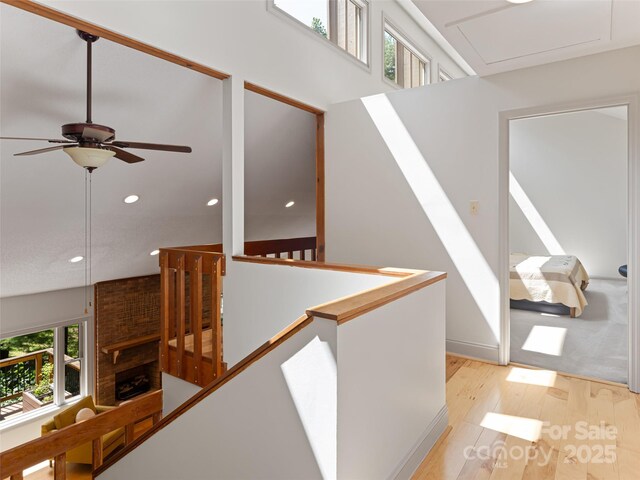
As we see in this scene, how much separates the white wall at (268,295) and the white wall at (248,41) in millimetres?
1714

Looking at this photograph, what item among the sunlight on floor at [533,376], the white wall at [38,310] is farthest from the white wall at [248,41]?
the white wall at [38,310]

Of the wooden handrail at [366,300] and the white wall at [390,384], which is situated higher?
the wooden handrail at [366,300]

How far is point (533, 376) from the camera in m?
3.04

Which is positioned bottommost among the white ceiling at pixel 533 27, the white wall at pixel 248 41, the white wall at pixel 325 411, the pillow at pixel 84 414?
the pillow at pixel 84 414

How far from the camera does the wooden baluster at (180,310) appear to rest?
346 centimetres

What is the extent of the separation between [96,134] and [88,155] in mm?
211

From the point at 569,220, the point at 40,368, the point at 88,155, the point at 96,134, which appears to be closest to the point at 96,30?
the point at 96,134

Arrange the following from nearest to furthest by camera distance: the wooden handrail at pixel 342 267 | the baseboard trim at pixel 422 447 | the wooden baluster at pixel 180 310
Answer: the baseboard trim at pixel 422 447
the wooden handrail at pixel 342 267
the wooden baluster at pixel 180 310

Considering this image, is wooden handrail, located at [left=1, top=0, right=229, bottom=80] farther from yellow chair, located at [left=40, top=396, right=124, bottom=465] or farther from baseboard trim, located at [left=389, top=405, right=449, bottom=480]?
yellow chair, located at [left=40, top=396, right=124, bottom=465]

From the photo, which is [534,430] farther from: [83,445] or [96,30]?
[83,445]

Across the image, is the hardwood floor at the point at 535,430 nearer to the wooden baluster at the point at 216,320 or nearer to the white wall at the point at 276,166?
the wooden baluster at the point at 216,320

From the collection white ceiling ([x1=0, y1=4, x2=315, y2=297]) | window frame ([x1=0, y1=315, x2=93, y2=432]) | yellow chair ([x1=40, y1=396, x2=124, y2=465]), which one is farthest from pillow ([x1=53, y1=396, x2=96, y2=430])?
white ceiling ([x1=0, y1=4, x2=315, y2=297])

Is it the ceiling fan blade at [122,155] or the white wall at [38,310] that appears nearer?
the ceiling fan blade at [122,155]

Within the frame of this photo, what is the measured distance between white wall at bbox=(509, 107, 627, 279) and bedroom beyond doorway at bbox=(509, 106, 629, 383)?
0.01m
